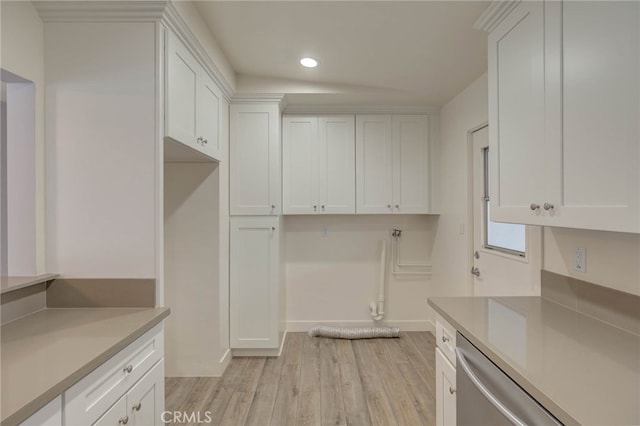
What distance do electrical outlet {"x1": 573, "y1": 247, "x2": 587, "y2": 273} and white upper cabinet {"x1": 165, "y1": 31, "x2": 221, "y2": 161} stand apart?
82.8 inches

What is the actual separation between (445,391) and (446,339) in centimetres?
26

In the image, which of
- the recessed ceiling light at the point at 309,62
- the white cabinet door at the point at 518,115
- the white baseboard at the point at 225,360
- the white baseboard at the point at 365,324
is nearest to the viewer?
the white cabinet door at the point at 518,115

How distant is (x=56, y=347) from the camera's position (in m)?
1.04

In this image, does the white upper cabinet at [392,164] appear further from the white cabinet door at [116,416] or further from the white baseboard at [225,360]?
the white cabinet door at [116,416]

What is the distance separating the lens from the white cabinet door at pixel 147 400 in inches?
47.9

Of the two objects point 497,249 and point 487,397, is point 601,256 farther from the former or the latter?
point 497,249

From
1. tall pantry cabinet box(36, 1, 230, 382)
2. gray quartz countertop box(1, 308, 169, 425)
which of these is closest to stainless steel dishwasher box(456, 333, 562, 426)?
gray quartz countertop box(1, 308, 169, 425)

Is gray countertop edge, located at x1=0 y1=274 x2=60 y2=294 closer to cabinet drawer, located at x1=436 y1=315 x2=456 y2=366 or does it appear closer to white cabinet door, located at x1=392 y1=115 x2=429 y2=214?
cabinet drawer, located at x1=436 y1=315 x2=456 y2=366

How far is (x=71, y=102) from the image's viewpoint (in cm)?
148

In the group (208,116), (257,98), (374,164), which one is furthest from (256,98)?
(374,164)

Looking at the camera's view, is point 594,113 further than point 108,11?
No

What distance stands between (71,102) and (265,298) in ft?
6.62

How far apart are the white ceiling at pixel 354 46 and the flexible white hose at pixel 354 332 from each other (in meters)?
2.42

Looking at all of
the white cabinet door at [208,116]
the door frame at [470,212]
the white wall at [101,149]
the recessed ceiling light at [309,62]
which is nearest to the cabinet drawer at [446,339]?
the door frame at [470,212]
